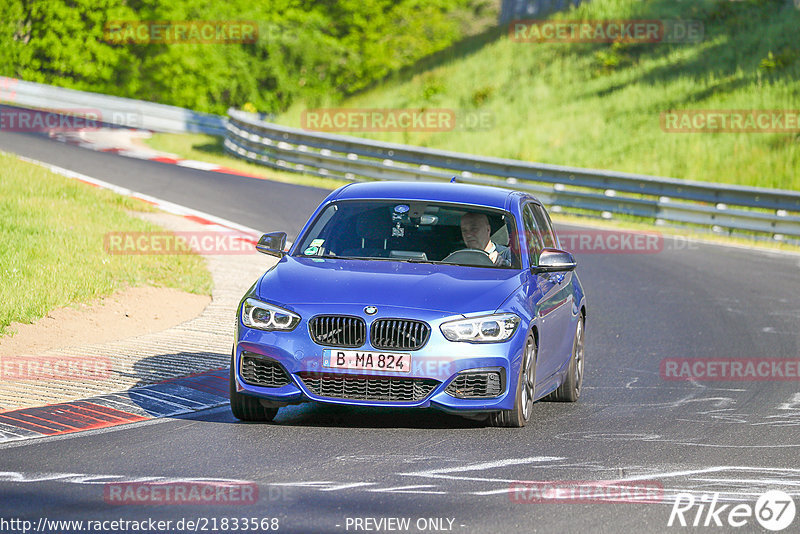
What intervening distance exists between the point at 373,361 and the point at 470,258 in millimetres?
1477

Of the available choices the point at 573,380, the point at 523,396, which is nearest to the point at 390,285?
the point at 523,396

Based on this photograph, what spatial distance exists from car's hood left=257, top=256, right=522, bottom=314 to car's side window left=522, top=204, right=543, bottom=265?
21.7 inches

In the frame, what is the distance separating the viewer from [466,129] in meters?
39.9

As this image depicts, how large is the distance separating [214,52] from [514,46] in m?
21.0

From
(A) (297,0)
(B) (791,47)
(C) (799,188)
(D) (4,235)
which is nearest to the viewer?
(D) (4,235)

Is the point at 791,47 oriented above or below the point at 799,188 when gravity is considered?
above

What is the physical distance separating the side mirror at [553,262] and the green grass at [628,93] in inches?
840

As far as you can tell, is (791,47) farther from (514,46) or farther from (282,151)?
(282,151)

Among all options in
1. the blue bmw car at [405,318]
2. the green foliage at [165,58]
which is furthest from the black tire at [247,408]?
the green foliage at [165,58]

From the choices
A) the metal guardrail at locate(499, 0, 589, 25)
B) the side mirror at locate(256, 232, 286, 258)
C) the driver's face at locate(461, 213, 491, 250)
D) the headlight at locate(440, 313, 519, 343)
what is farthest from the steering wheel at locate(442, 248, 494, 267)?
the metal guardrail at locate(499, 0, 589, 25)

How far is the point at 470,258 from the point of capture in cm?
909

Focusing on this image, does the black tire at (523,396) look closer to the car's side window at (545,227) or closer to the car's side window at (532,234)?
the car's side window at (532,234)

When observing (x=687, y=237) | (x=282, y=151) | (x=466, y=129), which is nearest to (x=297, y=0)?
(x=466, y=129)

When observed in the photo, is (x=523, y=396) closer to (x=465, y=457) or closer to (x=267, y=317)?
(x=465, y=457)
